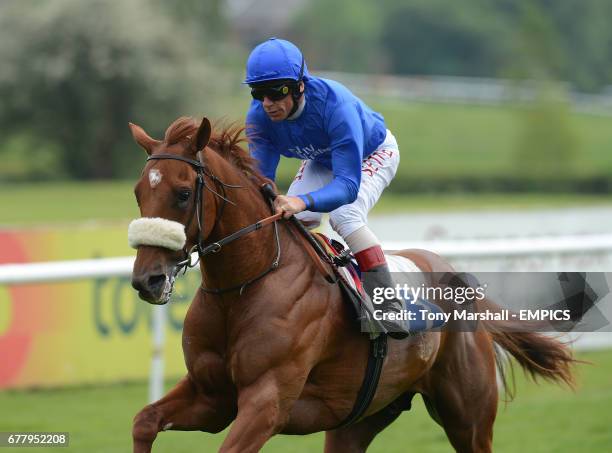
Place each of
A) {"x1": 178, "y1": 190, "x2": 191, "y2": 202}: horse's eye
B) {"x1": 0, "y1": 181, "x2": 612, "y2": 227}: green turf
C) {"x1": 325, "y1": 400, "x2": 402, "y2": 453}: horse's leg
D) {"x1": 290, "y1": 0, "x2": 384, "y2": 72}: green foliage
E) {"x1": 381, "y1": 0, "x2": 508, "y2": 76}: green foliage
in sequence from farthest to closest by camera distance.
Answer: {"x1": 381, "y1": 0, "x2": 508, "y2": 76}: green foliage, {"x1": 290, "y1": 0, "x2": 384, "y2": 72}: green foliage, {"x1": 0, "y1": 181, "x2": 612, "y2": 227}: green turf, {"x1": 325, "y1": 400, "x2": 402, "y2": 453}: horse's leg, {"x1": 178, "y1": 190, "x2": 191, "y2": 202}: horse's eye

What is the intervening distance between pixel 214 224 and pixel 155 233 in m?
0.40

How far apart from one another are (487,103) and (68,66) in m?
20.1

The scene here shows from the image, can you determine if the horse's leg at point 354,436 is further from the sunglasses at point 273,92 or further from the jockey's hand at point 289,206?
the sunglasses at point 273,92

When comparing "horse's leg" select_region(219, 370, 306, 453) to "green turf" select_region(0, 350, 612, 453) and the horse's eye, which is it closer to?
the horse's eye

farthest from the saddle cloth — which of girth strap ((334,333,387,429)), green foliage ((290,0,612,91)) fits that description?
green foliage ((290,0,612,91))

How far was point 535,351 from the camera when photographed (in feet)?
17.2

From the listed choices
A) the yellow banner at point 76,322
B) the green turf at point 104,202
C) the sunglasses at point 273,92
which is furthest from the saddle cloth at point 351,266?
the green turf at point 104,202

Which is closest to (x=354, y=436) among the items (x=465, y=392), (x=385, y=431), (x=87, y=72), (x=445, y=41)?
(x=465, y=392)

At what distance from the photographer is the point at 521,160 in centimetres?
3116

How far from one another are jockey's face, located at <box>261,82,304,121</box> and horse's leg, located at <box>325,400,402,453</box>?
4.91 feet

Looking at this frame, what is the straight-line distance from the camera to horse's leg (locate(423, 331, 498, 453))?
4848 millimetres

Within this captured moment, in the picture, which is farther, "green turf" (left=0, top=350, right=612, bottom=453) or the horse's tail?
"green turf" (left=0, top=350, right=612, bottom=453)

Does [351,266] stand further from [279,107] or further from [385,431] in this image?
[385,431]

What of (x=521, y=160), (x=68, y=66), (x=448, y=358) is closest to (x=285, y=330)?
(x=448, y=358)
